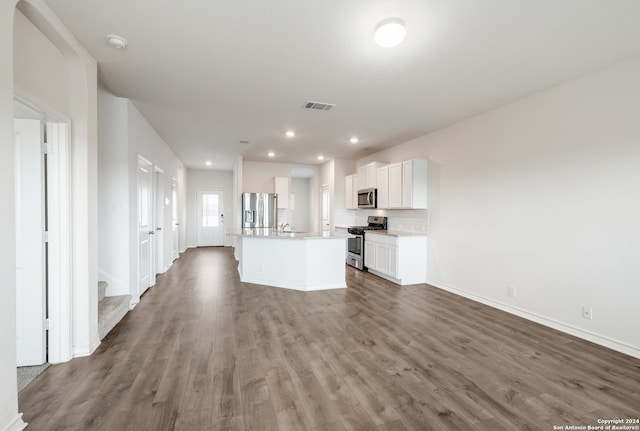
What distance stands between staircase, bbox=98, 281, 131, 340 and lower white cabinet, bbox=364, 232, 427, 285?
412 centimetres

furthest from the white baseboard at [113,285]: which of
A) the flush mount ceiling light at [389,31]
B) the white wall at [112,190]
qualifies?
the flush mount ceiling light at [389,31]

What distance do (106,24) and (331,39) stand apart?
1.79 metres

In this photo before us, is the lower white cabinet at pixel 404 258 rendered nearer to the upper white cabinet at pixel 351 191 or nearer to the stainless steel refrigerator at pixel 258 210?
the upper white cabinet at pixel 351 191

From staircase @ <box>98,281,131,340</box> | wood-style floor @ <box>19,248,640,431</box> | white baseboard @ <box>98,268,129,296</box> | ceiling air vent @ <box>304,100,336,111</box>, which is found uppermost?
ceiling air vent @ <box>304,100,336,111</box>

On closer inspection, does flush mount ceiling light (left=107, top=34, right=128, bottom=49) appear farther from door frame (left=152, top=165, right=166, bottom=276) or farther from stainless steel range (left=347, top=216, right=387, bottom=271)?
stainless steel range (left=347, top=216, right=387, bottom=271)

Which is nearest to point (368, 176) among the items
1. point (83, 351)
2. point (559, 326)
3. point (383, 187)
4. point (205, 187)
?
point (383, 187)

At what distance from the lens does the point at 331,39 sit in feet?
8.04

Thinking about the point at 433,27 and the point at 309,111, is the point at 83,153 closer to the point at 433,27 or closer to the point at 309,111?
the point at 309,111

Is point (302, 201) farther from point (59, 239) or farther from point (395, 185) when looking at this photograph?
point (59, 239)

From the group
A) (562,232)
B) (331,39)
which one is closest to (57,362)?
(331,39)

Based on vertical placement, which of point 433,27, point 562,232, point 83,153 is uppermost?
point 433,27

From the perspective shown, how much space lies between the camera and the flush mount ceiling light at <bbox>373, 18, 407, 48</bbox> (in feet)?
6.98

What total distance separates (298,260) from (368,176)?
2.90 meters

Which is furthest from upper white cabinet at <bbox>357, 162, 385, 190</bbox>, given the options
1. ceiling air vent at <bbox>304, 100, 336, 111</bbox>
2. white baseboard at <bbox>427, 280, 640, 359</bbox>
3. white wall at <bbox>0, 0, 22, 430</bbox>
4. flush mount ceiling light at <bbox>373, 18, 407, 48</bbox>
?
white wall at <bbox>0, 0, 22, 430</bbox>
